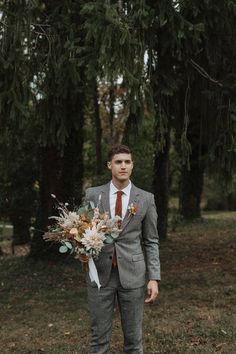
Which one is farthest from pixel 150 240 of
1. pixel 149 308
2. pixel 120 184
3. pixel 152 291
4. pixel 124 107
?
pixel 124 107

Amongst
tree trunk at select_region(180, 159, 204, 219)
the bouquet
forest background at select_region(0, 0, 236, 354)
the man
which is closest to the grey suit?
the man

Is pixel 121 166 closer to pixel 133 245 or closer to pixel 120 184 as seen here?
pixel 120 184

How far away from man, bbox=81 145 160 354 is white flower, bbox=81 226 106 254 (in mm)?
323

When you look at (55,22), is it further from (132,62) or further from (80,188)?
(80,188)

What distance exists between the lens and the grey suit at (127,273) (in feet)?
15.3

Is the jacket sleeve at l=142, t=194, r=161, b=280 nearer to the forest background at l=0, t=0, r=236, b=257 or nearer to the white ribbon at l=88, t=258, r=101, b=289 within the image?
the white ribbon at l=88, t=258, r=101, b=289

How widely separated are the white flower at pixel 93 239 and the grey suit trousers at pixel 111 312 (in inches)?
16.6

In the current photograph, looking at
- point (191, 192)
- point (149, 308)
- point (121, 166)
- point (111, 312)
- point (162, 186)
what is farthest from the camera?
point (191, 192)

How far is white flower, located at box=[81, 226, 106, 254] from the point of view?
4316mm

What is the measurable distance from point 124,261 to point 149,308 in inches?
143

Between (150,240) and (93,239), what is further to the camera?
(150,240)

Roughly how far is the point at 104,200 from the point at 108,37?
3139 millimetres

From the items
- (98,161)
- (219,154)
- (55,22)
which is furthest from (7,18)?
(98,161)

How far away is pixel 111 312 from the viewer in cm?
473
